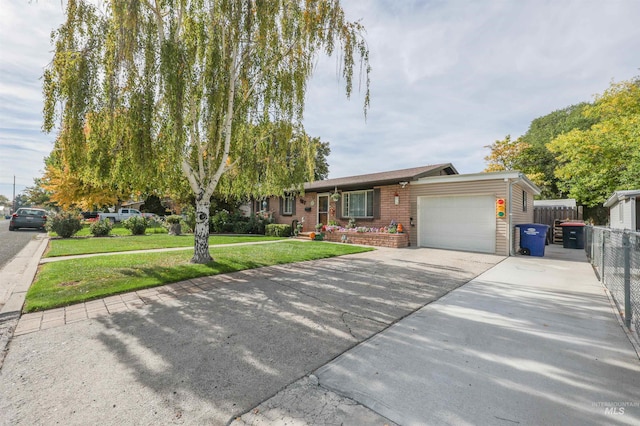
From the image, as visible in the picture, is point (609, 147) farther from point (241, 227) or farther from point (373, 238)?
point (241, 227)

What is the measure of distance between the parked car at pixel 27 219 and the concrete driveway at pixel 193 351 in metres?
18.4

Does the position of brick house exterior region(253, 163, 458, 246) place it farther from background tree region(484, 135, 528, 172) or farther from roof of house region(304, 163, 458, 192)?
background tree region(484, 135, 528, 172)

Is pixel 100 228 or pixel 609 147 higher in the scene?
pixel 609 147

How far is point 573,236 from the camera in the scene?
1193 cm

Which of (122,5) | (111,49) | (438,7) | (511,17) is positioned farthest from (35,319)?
(511,17)

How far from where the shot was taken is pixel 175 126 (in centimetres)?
528

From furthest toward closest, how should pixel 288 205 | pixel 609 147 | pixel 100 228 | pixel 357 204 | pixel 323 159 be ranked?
pixel 323 159, pixel 288 205, pixel 609 147, pixel 357 204, pixel 100 228

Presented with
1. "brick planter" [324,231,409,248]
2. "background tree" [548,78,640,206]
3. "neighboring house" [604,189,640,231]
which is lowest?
"brick planter" [324,231,409,248]

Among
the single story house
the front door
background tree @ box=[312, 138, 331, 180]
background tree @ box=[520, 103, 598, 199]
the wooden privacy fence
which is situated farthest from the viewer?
background tree @ box=[312, 138, 331, 180]

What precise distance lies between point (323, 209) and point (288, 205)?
9.49 ft

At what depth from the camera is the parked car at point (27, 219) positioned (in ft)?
52.5

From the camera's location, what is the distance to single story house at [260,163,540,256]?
966cm

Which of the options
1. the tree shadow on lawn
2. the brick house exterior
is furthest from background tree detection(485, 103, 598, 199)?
the tree shadow on lawn

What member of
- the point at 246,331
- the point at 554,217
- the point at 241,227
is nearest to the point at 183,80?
the point at 246,331
